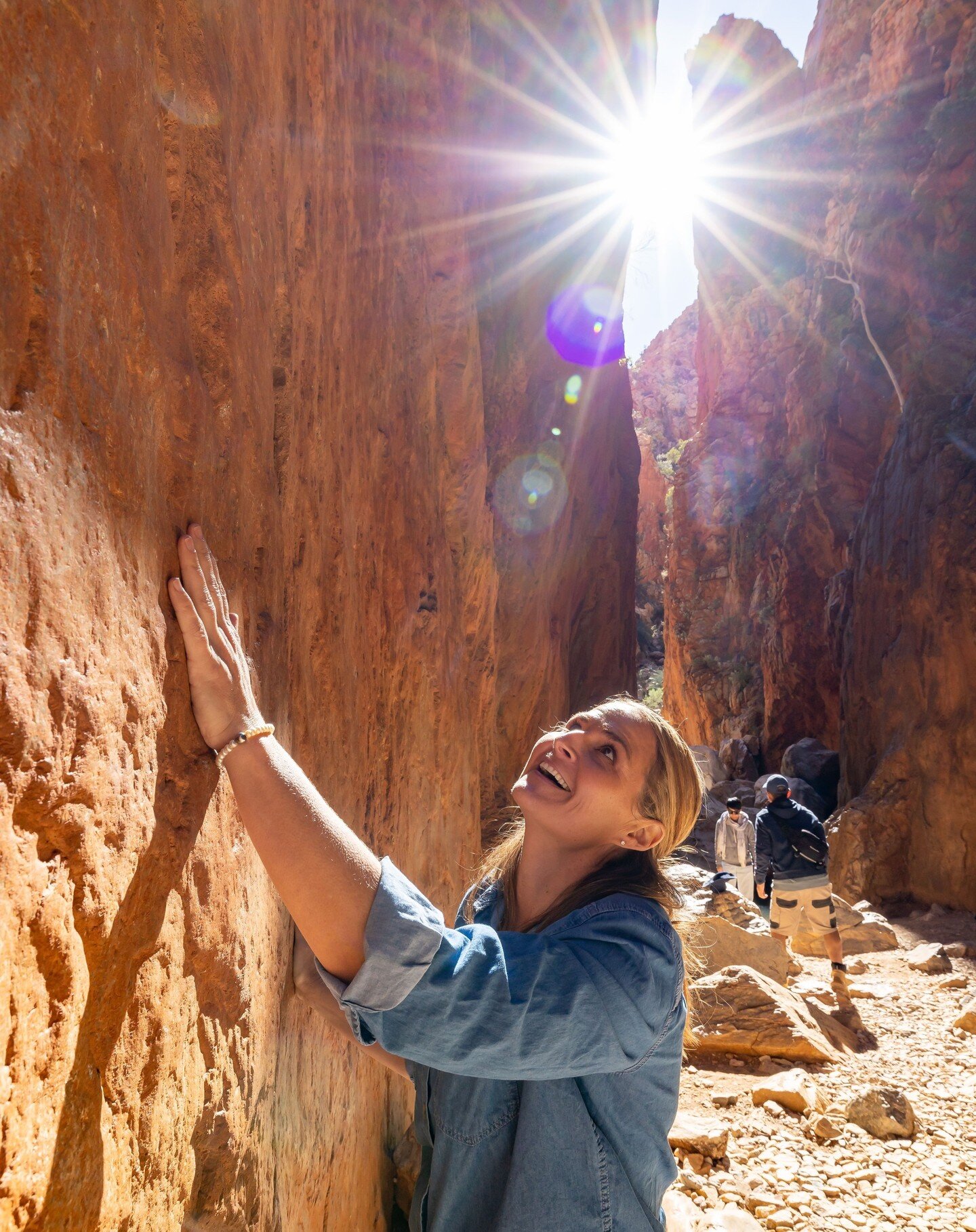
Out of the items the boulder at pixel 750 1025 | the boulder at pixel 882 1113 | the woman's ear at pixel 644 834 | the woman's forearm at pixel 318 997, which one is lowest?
→ the boulder at pixel 882 1113

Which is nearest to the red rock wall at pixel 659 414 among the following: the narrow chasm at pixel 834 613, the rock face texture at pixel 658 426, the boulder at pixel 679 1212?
the rock face texture at pixel 658 426

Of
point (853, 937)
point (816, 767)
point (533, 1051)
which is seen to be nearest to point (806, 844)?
point (853, 937)

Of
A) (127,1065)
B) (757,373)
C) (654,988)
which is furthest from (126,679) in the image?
(757,373)

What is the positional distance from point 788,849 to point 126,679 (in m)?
6.76

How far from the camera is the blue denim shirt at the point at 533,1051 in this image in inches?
44.2

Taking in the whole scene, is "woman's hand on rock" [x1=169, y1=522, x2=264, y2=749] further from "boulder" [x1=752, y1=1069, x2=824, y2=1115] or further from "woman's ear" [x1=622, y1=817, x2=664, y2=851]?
"boulder" [x1=752, y1=1069, x2=824, y2=1115]

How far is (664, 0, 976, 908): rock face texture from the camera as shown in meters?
12.5

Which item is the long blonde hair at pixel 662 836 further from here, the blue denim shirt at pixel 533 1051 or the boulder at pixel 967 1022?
the boulder at pixel 967 1022

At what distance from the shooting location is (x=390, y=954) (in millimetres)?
1091

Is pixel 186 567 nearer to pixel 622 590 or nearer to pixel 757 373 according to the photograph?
pixel 622 590

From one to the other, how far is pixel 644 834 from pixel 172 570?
1.04 m

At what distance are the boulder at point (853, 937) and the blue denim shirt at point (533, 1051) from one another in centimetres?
754

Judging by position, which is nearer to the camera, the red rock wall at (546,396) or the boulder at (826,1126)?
the boulder at (826,1126)

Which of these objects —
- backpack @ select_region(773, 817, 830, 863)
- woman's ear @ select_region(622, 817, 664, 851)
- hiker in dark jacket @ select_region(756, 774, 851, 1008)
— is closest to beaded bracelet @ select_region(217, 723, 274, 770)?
woman's ear @ select_region(622, 817, 664, 851)
